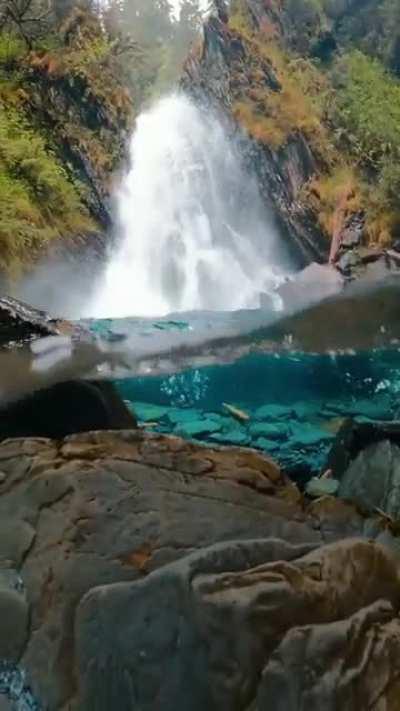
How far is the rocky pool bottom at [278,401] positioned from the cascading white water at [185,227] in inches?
239

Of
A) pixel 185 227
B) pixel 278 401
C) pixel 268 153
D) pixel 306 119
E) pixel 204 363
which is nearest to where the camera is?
pixel 278 401

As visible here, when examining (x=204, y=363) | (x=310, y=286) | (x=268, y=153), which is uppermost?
(x=268, y=153)

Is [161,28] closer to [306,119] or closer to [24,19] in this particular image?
A: [306,119]

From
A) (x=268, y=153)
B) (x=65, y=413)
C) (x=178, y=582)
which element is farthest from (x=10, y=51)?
(x=178, y=582)

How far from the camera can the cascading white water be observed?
16.7 meters

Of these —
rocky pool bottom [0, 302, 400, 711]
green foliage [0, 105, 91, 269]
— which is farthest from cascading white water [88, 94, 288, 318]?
rocky pool bottom [0, 302, 400, 711]

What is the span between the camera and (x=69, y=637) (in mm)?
2654

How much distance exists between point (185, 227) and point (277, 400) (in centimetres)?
1158

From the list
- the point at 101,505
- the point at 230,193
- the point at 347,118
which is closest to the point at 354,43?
the point at 347,118

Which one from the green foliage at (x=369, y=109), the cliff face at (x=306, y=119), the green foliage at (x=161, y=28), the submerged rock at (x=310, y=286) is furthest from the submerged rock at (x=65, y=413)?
the green foliage at (x=161, y=28)

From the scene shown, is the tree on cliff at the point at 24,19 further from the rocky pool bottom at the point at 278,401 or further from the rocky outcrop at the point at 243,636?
the rocky outcrop at the point at 243,636

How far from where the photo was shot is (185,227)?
62.2ft

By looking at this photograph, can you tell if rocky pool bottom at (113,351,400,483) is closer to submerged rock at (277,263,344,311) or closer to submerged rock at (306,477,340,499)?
submerged rock at (306,477,340,499)

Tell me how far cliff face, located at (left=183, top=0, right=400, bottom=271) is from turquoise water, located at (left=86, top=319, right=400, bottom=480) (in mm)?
10069
